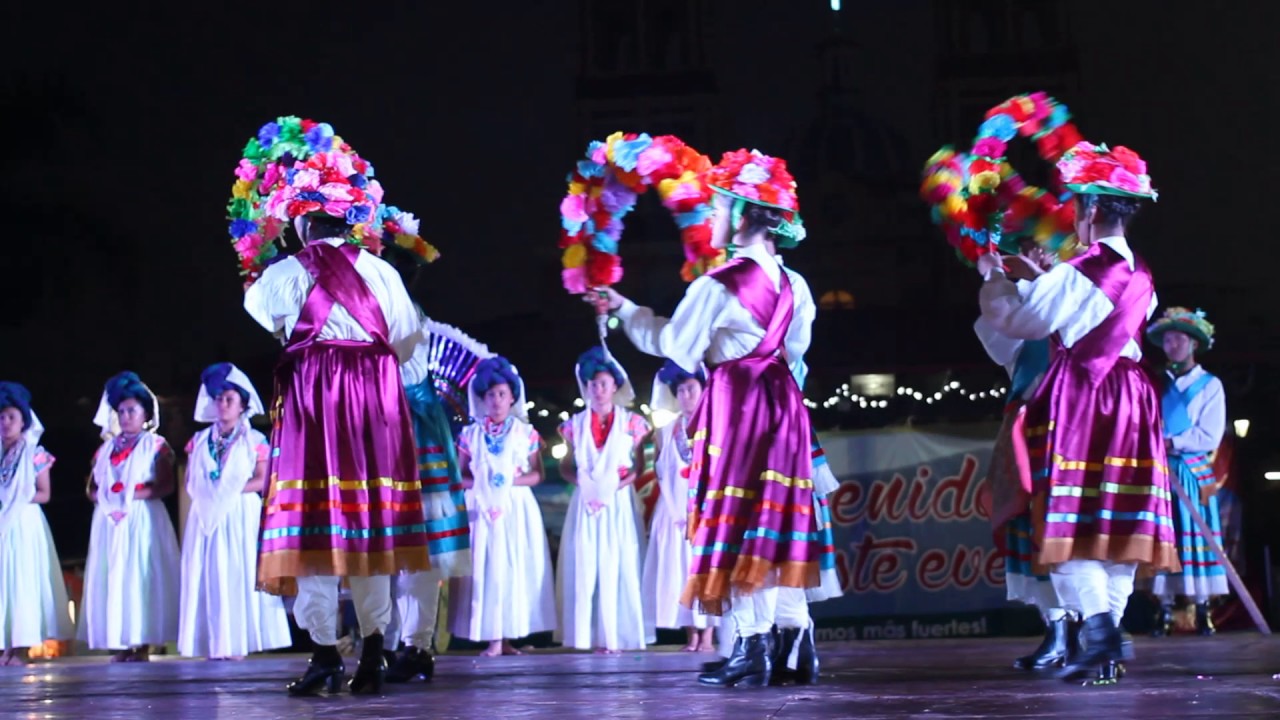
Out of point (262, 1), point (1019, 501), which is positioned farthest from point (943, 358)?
point (1019, 501)

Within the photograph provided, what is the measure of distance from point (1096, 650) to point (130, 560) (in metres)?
5.06

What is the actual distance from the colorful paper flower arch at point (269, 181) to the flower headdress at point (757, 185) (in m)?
1.09

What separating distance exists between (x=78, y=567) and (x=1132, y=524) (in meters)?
7.63

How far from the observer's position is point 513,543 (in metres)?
7.90

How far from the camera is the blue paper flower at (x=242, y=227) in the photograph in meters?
5.10

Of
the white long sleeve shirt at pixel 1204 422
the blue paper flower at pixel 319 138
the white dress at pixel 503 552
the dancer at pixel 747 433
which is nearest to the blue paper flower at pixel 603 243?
the dancer at pixel 747 433

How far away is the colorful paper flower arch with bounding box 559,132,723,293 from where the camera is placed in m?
5.23

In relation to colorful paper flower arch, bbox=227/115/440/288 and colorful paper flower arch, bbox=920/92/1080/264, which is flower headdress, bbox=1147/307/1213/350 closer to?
colorful paper flower arch, bbox=920/92/1080/264

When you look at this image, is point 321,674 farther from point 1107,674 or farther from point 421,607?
point 1107,674

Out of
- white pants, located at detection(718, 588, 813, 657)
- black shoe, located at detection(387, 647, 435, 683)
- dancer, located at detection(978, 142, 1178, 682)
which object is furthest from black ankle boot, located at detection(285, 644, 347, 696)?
dancer, located at detection(978, 142, 1178, 682)

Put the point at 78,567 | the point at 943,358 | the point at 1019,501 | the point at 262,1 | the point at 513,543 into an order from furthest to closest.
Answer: the point at 943,358 → the point at 262,1 → the point at 78,567 → the point at 513,543 → the point at 1019,501

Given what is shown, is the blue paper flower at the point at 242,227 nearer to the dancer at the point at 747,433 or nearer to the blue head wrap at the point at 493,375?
the dancer at the point at 747,433

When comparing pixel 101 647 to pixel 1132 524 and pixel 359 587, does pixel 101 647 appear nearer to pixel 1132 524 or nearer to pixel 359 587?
pixel 359 587

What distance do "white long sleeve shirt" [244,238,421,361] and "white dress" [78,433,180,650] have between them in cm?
334
